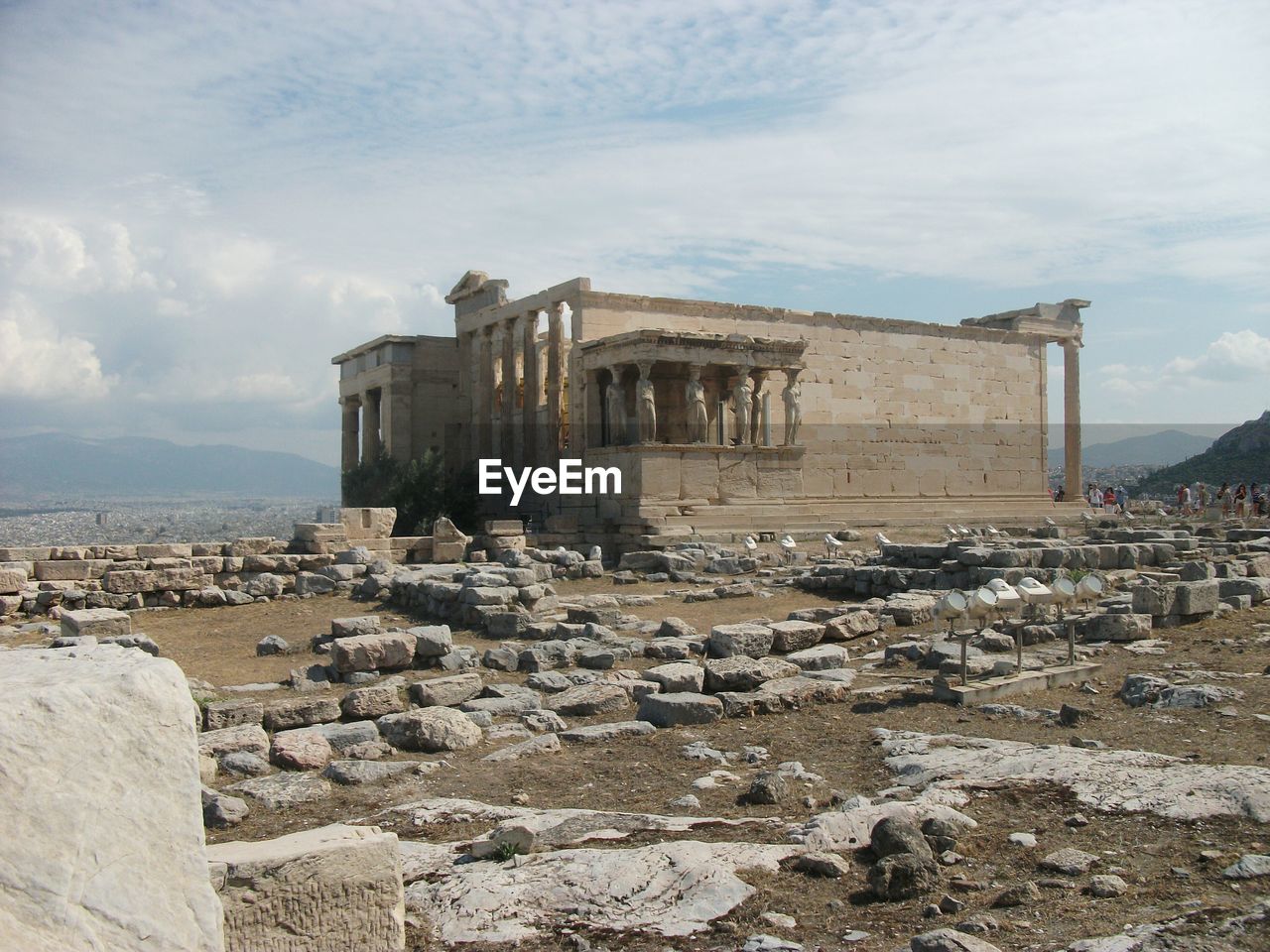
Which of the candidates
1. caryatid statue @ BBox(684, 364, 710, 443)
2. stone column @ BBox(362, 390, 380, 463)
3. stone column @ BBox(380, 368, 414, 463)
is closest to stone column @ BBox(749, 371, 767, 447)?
caryatid statue @ BBox(684, 364, 710, 443)

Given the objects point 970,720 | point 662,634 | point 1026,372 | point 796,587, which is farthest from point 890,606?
point 1026,372

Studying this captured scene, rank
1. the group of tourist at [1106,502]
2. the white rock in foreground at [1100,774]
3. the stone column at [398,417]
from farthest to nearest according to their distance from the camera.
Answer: the group of tourist at [1106,502]
the stone column at [398,417]
the white rock in foreground at [1100,774]

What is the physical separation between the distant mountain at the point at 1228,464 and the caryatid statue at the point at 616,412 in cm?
4347

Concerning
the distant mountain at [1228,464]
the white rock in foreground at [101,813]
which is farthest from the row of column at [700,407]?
the distant mountain at [1228,464]

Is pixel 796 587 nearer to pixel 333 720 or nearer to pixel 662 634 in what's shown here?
pixel 662 634

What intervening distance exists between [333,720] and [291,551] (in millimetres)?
12017

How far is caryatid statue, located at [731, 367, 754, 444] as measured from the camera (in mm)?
25578

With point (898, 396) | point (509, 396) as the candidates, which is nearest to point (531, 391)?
point (509, 396)

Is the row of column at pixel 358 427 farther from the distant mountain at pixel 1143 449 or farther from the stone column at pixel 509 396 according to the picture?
the distant mountain at pixel 1143 449

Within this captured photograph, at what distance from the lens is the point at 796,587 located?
683 inches

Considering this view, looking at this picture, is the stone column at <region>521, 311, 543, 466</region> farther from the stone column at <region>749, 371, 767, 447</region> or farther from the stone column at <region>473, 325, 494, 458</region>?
the stone column at <region>749, 371, 767, 447</region>

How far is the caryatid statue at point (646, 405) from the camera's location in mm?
24328

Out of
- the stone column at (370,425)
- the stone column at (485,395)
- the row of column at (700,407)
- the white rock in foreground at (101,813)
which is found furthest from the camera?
the stone column at (370,425)

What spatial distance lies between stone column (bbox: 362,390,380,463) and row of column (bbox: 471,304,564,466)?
291 centimetres
